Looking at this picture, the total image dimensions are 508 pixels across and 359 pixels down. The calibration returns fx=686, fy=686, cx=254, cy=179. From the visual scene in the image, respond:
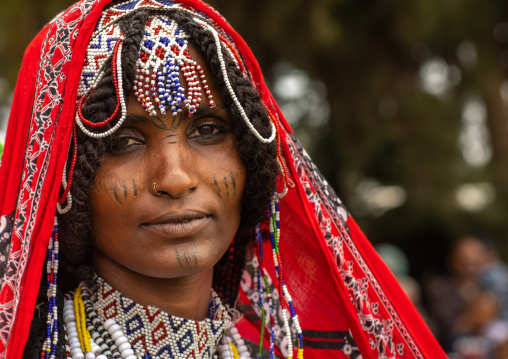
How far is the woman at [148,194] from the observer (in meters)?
1.77

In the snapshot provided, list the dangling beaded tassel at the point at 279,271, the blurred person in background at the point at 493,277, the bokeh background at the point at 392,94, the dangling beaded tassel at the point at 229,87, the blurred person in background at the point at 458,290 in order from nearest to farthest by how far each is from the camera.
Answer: the dangling beaded tassel at the point at 229,87
the dangling beaded tassel at the point at 279,271
the bokeh background at the point at 392,94
the blurred person in background at the point at 493,277
the blurred person in background at the point at 458,290

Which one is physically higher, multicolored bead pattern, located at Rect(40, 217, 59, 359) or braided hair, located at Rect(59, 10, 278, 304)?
braided hair, located at Rect(59, 10, 278, 304)

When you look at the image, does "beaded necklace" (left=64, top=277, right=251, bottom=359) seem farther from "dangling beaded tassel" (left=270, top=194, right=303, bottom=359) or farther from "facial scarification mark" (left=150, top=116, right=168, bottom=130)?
"facial scarification mark" (left=150, top=116, right=168, bottom=130)

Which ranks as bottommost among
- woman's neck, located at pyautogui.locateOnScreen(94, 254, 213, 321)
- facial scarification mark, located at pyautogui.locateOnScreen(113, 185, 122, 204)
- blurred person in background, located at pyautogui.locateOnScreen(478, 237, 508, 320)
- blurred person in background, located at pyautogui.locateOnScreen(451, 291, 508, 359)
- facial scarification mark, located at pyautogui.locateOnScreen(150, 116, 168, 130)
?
blurred person in background, located at pyautogui.locateOnScreen(451, 291, 508, 359)

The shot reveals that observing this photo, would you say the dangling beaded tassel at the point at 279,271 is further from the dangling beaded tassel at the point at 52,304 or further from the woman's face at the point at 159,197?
the dangling beaded tassel at the point at 52,304

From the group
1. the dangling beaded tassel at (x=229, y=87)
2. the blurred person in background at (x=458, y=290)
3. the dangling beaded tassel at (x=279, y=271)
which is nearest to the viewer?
the dangling beaded tassel at (x=229, y=87)

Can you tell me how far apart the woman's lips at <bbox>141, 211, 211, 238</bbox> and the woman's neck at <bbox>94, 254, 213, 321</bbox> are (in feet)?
0.66

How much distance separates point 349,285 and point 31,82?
109 centimetres

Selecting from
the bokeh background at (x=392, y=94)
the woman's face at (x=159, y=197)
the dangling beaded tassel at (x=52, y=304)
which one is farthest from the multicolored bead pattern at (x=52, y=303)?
the bokeh background at (x=392, y=94)

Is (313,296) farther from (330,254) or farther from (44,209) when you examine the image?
(44,209)

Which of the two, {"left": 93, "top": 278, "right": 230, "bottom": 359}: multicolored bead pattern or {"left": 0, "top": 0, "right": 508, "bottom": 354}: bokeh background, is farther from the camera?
{"left": 0, "top": 0, "right": 508, "bottom": 354}: bokeh background

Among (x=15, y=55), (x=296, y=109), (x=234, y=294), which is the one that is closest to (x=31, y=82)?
(x=234, y=294)

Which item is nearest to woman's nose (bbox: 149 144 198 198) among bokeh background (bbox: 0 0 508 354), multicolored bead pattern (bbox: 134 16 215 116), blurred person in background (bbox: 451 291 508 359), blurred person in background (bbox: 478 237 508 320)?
multicolored bead pattern (bbox: 134 16 215 116)

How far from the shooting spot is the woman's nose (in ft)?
5.76
